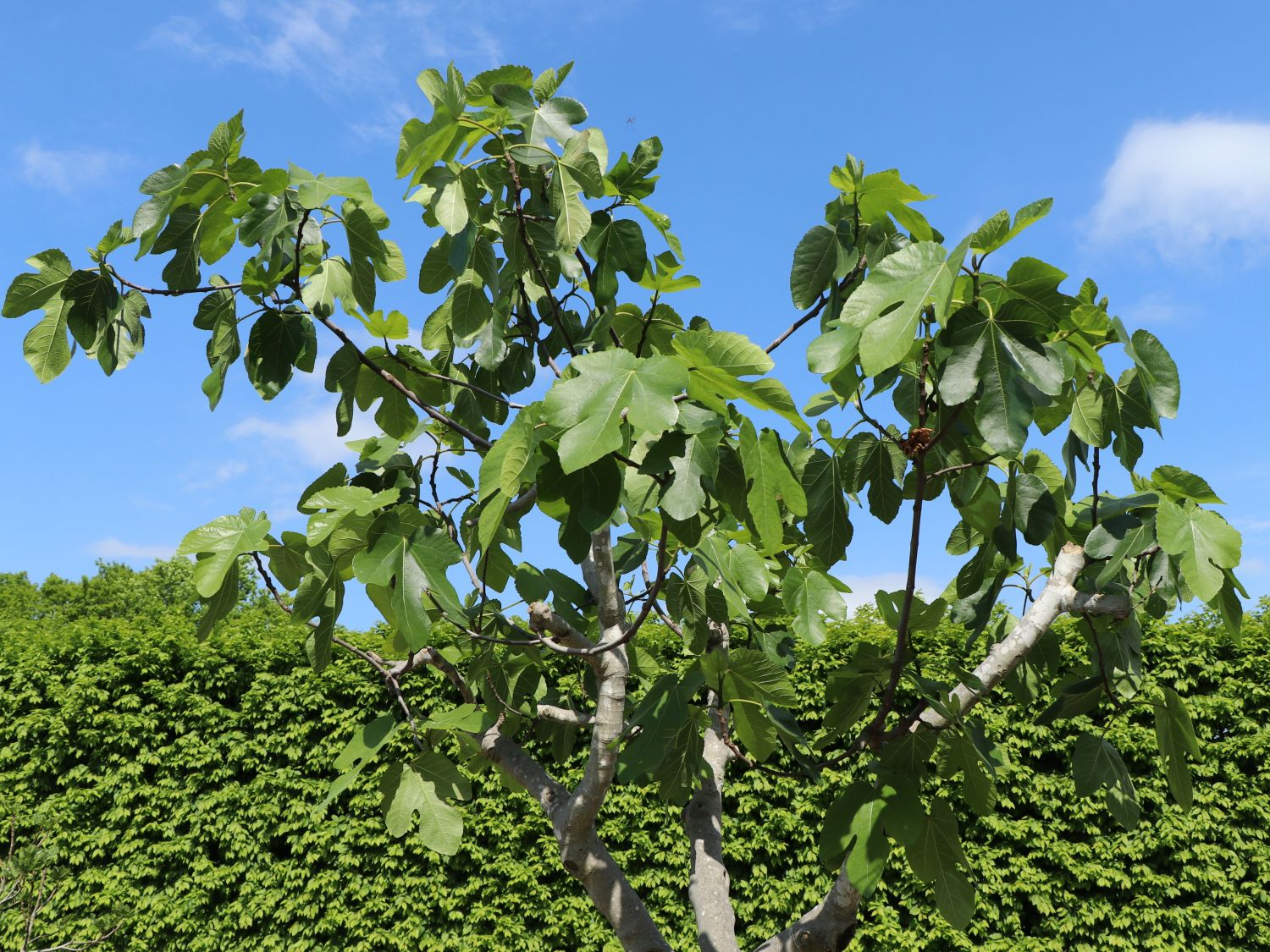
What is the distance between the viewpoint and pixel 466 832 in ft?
20.0

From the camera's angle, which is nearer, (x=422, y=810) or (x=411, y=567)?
(x=411, y=567)

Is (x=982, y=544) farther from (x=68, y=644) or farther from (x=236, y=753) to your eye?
(x=68, y=644)

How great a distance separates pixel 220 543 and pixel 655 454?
38.0 inches

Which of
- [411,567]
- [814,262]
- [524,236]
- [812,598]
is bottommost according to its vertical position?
[411,567]

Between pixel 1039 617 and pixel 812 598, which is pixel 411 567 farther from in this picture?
pixel 1039 617

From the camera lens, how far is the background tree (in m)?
1.63

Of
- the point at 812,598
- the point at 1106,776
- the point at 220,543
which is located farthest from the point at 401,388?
the point at 1106,776

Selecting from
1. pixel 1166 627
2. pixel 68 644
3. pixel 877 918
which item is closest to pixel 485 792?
pixel 877 918

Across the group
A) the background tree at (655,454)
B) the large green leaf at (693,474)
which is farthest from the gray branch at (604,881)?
the large green leaf at (693,474)

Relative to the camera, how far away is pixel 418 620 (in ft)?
5.68

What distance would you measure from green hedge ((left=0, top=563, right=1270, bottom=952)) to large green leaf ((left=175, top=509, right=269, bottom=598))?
4309 mm

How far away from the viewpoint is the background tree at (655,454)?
1.63 m

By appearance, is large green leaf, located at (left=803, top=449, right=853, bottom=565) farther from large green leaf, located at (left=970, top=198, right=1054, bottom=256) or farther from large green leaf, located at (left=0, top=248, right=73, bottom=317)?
large green leaf, located at (left=0, top=248, right=73, bottom=317)

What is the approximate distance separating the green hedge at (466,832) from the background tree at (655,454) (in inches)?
134
